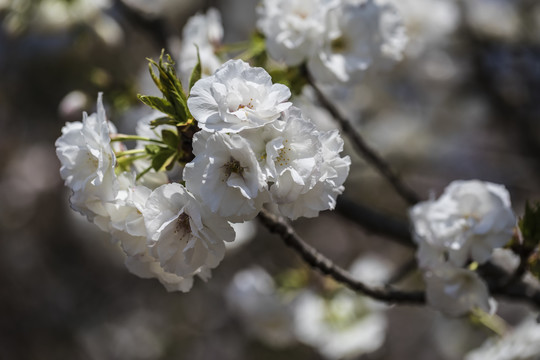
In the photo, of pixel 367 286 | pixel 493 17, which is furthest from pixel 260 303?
pixel 493 17

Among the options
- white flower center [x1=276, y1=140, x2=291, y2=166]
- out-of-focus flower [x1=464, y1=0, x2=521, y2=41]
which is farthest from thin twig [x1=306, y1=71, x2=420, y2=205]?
out-of-focus flower [x1=464, y1=0, x2=521, y2=41]

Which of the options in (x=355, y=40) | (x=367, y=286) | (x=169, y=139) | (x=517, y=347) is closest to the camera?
(x=169, y=139)

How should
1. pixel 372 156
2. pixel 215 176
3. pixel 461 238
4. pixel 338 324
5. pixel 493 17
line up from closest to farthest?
pixel 215 176 → pixel 461 238 → pixel 372 156 → pixel 338 324 → pixel 493 17

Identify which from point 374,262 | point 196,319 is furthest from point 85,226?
point 374,262

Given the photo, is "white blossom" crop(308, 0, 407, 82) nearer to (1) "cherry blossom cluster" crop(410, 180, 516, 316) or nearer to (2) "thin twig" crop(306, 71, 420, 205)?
(2) "thin twig" crop(306, 71, 420, 205)

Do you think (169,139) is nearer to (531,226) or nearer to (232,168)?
(232,168)

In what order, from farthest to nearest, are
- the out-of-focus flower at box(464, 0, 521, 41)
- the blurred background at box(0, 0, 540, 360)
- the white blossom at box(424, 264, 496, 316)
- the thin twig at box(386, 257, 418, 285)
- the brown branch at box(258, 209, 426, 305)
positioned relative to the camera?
the out-of-focus flower at box(464, 0, 521, 41) < the blurred background at box(0, 0, 540, 360) < the thin twig at box(386, 257, 418, 285) < the white blossom at box(424, 264, 496, 316) < the brown branch at box(258, 209, 426, 305)
